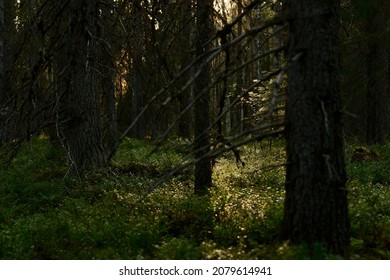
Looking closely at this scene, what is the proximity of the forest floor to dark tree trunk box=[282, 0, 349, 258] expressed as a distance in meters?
0.26

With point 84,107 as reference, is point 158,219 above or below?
below

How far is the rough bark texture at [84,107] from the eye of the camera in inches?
356

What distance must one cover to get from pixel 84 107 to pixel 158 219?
3.86 m

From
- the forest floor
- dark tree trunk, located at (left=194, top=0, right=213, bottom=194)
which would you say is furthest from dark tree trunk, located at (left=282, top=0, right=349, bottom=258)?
dark tree trunk, located at (left=194, top=0, right=213, bottom=194)

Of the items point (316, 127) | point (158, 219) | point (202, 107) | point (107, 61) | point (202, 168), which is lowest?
point (158, 219)

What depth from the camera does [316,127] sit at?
14.5ft

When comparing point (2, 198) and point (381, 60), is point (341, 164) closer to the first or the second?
point (2, 198)

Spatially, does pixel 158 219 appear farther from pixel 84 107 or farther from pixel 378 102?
pixel 378 102

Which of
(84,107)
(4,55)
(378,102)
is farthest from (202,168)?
(378,102)

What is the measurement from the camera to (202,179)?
905 centimetres

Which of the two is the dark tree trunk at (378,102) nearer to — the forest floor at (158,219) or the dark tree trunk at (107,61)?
the forest floor at (158,219)

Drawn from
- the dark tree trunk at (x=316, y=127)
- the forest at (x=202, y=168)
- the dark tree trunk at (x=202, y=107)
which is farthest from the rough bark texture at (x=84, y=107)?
the dark tree trunk at (x=316, y=127)

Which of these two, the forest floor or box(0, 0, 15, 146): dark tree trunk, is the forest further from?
box(0, 0, 15, 146): dark tree trunk
